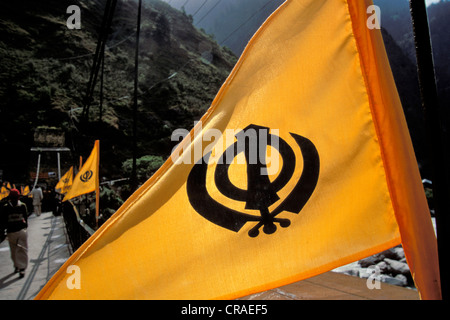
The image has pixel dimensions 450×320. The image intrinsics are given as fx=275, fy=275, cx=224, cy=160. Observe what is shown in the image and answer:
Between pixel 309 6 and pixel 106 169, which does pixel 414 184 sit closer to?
pixel 309 6

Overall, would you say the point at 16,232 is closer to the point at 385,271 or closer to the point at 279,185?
the point at 279,185

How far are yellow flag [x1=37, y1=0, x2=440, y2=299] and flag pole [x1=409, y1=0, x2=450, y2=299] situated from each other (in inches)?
2.9

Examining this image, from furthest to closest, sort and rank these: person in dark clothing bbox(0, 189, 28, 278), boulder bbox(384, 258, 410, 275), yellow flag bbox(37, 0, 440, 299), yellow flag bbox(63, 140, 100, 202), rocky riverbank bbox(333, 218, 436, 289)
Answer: yellow flag bbox(63, 140, 100, 202) → boulder bbox(384, 258, 410, 275) → person in dark clothing bbox(0, 189, 28, 278) → rocky riverbank bbox(333, 218, 436, 289) → yellow flag bbox(37, 0, 440, 299)

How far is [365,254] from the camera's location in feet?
3.65

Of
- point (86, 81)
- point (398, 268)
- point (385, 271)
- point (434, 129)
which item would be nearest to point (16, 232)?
point (434, 129)

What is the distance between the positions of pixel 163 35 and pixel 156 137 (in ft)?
105

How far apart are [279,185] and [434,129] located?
2.01 ft

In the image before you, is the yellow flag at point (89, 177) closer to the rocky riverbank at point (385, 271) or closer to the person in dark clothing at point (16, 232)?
the person in dark clothing at point (16, 232)

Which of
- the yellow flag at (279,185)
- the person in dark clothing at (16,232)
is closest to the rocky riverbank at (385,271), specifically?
the yellow flag at (279,185)

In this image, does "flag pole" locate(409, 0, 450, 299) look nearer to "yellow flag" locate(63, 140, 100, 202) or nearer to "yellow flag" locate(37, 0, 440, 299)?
"yellow flag" locate(37, 0, 440, 299)

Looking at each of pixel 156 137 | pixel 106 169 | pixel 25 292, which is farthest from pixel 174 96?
pixel 25 292

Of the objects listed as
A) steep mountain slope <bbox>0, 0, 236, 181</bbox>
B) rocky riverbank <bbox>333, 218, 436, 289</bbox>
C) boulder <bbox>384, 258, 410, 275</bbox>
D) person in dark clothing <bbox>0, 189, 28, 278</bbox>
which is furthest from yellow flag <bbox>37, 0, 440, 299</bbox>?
steep mountain slope <bbox>0, 0, 236, 181</bbox>

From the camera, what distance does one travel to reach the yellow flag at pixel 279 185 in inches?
44.2

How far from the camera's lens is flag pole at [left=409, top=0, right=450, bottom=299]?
3.19 feet
